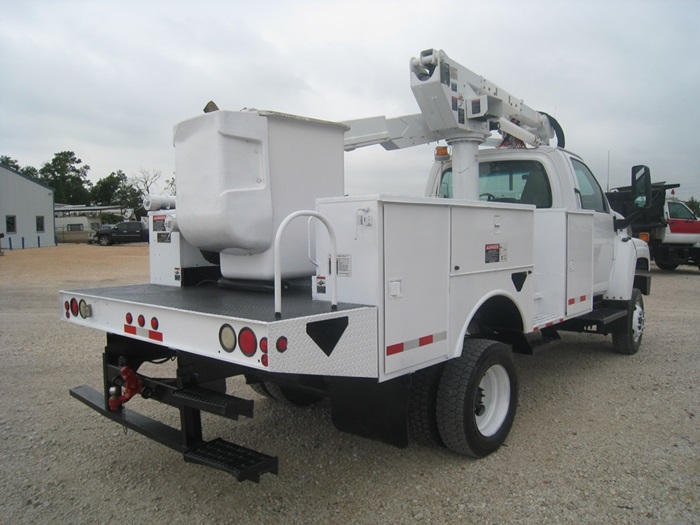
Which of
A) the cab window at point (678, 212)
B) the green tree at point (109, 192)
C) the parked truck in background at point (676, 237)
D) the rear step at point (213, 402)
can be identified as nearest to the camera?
the rear step at point (213, 402)

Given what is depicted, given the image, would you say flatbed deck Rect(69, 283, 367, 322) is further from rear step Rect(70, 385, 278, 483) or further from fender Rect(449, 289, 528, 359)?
fender Rect(449, 289, 528, 359)

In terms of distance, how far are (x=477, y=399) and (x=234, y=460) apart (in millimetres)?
1825

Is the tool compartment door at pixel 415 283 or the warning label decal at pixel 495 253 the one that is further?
the warning label decal at pixel 495 253

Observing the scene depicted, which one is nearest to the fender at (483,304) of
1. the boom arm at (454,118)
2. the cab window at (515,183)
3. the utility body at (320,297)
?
the utility body at (320,297)

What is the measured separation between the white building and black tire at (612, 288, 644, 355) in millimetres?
36563

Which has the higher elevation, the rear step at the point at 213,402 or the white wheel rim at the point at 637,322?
the rear step at the point at 213,402

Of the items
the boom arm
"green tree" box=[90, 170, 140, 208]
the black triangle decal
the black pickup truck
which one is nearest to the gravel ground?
Result: the black triangle decal

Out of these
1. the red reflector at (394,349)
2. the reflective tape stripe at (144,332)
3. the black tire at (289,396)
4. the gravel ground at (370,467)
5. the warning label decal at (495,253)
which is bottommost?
the gravel ground at (370,467)

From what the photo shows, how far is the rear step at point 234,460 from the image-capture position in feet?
8.95

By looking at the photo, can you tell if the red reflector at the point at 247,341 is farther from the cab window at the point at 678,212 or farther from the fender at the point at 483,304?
the cab window at the point at 678,212

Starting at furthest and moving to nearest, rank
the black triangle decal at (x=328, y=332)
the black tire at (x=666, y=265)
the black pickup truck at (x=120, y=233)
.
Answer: the black pickup truck at (x=120, y=233), the black tire at (x=666, y=265), the black triangle decal at (x=328, y=332)

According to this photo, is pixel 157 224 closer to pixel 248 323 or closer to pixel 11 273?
pixel 248 323

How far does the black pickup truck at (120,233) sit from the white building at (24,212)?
4019 millimetres

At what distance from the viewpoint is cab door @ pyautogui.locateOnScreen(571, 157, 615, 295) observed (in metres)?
5.87
